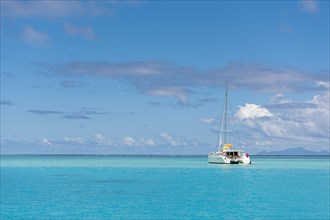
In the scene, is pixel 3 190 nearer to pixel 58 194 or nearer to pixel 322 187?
pixel 58 194

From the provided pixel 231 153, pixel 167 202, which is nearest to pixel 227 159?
pixel 231 153

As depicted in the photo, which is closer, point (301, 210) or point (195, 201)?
point (301, 210)

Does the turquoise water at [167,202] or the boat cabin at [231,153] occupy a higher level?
the boat cabin at [231,153]

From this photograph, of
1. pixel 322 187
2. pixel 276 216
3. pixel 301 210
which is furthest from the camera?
pixel 322 187

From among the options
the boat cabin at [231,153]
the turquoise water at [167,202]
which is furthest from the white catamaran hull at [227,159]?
the turquoise water at [167,202]

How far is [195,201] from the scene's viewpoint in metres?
55.8

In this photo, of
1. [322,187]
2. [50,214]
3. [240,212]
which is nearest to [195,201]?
[240,212]

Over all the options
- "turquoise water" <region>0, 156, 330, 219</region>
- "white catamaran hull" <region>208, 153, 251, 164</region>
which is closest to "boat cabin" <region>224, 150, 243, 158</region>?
"white catamaran hull" <region>208, 153, 251, 164</region>

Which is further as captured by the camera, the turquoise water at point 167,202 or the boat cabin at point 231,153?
the boat cabin at point 231,153

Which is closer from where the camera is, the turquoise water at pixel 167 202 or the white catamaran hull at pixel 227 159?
the turquoise water at pixel 167 202

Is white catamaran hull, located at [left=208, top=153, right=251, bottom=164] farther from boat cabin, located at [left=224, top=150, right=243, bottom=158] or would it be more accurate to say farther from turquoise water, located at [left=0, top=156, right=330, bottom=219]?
turquoise water, located at [left=0, top=156, right=330, bottom=219]

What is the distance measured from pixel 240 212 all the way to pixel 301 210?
619cm

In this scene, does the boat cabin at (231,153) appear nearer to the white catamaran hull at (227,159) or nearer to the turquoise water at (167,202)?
the white catamaran hull at (227,159)

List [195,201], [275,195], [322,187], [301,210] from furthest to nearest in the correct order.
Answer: [322,187] < [275,195] < [195,201] < [301,210]
